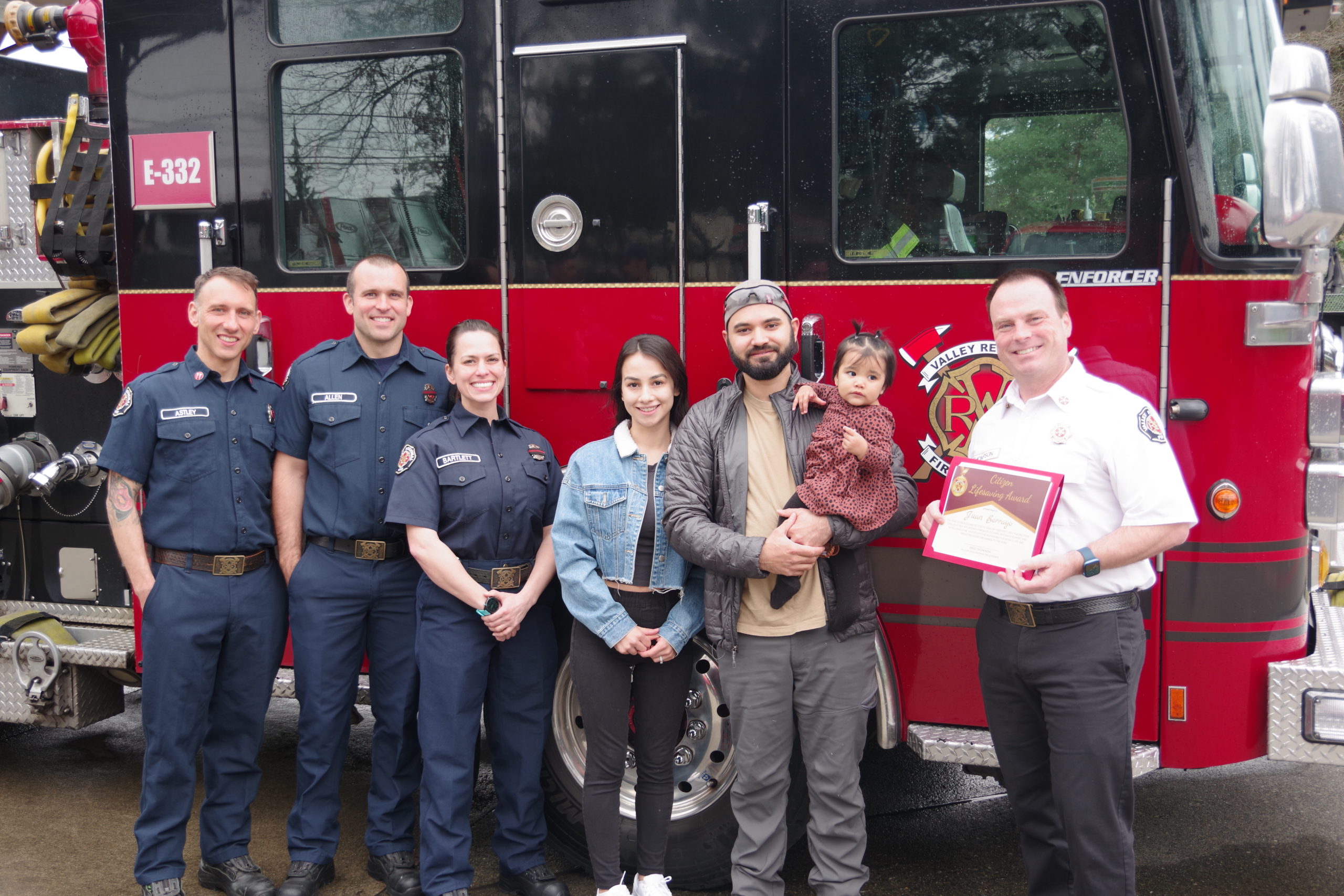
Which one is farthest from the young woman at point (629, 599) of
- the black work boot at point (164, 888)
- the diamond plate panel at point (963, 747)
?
the black work boot at point (164, 888)

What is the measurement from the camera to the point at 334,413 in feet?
12.2

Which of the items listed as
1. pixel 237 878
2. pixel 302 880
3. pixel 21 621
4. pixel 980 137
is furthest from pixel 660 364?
pixel 21 621

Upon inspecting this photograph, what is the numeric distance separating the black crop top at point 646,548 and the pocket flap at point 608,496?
0.27 feet

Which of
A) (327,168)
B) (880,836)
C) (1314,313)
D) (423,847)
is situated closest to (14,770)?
(423,847)

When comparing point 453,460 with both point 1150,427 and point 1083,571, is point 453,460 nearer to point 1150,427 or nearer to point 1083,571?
point 1083,571

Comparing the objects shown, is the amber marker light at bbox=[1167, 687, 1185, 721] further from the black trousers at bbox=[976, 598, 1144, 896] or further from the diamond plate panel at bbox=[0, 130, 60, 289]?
the diamond plate panel at bbox=[0, 130, 60, 289]

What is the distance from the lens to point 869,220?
3529 millimetres

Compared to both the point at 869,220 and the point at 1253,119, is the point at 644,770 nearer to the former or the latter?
the point at 869,220

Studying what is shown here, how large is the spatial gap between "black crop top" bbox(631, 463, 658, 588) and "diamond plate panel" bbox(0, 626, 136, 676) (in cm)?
232

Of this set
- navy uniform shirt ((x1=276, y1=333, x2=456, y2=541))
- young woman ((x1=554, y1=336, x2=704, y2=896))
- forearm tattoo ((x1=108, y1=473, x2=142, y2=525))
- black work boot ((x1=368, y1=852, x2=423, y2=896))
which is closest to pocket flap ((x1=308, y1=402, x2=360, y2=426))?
navy uniform shirt ((x1=276, y1=333, x2=456, y2=541))

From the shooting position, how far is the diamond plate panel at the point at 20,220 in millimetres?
5074

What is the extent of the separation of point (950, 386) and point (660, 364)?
2.93 ft

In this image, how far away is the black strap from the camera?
4.67 meters

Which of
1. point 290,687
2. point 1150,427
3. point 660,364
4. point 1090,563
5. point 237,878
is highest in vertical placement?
point 660,364
